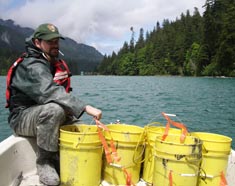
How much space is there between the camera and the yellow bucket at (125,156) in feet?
13.4

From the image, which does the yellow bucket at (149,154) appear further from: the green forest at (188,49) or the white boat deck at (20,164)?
the green forest at (188,49)

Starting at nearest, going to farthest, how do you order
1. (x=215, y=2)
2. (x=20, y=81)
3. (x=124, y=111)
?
(x=20, y=81)
(x=124, y=111)
(x=215, y=2)

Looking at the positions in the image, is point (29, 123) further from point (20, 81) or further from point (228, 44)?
point (228, 44)

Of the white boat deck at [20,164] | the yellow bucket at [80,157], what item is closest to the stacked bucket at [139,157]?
the yellow bucket at [80,157]

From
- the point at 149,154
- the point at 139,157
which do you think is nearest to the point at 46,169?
the point at 139,157

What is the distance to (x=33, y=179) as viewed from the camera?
14.5 feet

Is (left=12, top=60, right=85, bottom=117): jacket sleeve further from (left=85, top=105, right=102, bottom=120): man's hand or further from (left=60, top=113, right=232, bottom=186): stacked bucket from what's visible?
(left=60, top=113, right=232, bottom=186): stacked bucket

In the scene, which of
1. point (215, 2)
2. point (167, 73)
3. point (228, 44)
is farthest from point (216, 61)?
point (167, 73)

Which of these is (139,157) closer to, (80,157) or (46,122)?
(80,157)

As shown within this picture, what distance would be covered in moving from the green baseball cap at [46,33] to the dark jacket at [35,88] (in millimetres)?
148

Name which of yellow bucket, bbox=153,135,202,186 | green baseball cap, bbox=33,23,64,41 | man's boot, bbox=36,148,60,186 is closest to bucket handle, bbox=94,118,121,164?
yellow bucket, bbox=153,135,202,186

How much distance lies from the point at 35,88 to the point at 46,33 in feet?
2.38

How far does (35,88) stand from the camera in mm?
4059

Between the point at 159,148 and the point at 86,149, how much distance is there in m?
0.84
